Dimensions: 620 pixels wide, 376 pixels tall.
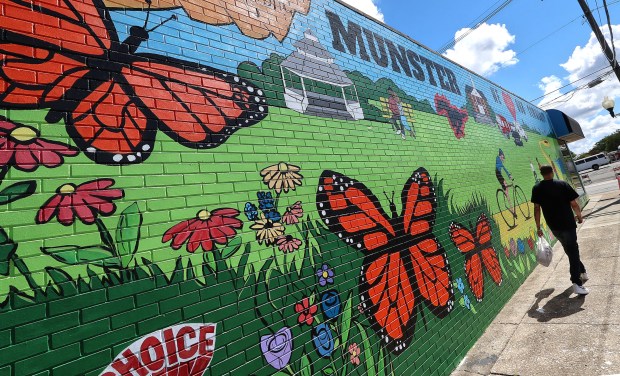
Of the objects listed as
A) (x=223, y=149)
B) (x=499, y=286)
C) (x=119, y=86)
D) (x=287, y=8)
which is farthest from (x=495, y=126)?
(x=119, y=86)

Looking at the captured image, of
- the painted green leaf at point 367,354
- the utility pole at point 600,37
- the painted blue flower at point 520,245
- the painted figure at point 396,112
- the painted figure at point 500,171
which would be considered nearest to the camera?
the painted green leaf at point 367,354

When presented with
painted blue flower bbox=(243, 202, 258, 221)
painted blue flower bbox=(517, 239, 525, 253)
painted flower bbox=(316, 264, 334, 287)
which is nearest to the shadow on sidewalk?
painted blue flower bbox=(517, 239, 525, 253)

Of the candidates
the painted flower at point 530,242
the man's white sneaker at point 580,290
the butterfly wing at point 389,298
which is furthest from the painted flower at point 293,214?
the painted flower at point 530,242

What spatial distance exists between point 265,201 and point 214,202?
0.42 m

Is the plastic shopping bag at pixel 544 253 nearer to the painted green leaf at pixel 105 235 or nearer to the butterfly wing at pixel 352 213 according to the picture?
the butterfly wing at pixel 352 213

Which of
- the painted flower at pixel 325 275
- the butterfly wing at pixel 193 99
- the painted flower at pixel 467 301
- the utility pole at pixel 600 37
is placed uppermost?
the utility pole at pixel 600 37

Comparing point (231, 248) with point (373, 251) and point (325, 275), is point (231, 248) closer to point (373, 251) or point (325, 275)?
point (325, 275)

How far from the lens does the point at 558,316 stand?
3943 mm

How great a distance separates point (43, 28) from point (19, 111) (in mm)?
552

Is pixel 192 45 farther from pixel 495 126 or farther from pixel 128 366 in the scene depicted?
pixel 495 126

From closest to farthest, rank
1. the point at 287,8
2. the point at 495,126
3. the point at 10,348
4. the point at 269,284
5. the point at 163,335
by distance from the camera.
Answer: the point at 10,348 → the point at 163,335 → the point at 269,284 → the point at 287,8 → the point at 495,126

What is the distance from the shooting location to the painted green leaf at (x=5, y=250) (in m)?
1.51

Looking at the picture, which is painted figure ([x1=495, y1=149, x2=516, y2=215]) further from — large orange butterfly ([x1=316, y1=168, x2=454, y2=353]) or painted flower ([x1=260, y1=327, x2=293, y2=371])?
painted flower ([x1=260, y1=327, x2=293, y2=371])

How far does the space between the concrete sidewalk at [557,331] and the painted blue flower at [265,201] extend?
265cm
